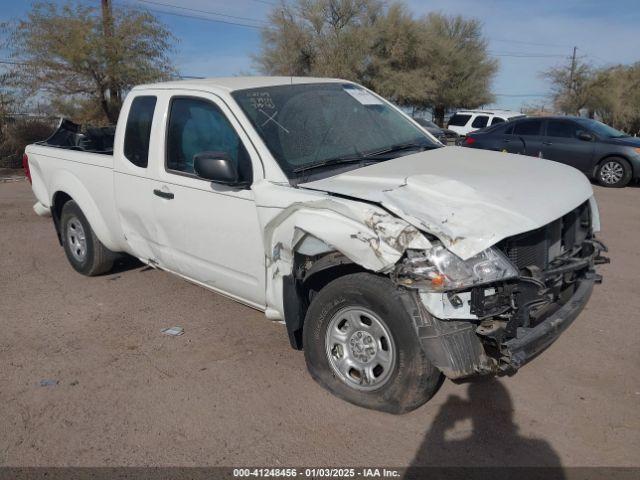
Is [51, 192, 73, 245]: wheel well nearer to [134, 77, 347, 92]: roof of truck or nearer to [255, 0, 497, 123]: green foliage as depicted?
[134, 77, 347, 92]: roof of truck

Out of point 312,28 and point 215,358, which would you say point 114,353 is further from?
point 312,28

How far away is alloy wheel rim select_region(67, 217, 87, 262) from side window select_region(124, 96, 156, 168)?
1.42m

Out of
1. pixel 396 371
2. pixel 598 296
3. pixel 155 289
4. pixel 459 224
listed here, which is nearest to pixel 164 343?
pixel 155 289

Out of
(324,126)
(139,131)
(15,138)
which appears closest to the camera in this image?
(324,126)

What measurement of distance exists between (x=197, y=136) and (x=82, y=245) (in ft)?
8.06

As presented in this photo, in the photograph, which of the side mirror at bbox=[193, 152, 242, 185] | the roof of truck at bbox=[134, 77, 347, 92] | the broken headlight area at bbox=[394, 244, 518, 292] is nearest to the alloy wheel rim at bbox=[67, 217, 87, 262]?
the roof of truck at bbox=[134, 77, 347, 92]

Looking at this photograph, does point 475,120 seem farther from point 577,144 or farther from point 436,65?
point 436,65

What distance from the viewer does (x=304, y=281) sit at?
3.44 meters

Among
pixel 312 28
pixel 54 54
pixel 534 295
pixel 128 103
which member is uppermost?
pixel 312 28

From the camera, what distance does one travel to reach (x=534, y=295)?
9.72 feet

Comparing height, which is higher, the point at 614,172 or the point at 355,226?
the point at 355,226

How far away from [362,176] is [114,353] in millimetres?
2366

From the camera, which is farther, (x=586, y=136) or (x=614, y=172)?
(x=586, y=136)

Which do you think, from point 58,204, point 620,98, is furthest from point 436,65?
point 58,204
